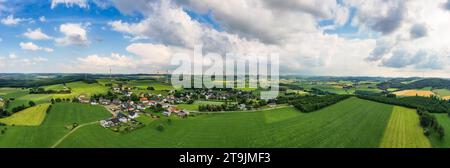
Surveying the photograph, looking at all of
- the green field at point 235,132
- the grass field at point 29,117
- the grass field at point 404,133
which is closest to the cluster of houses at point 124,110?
the green field at point 235,132

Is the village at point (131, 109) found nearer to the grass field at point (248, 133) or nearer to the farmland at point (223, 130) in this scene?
the farmland at point (223, 130)

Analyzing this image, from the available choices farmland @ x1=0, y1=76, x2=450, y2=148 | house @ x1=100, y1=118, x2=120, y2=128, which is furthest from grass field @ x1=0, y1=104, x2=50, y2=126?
house @ x1=100, y1=118, x2=120, y2=128

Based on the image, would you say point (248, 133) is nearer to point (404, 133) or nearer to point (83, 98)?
point (404, 133)

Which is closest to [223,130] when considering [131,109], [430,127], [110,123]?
[110,123]

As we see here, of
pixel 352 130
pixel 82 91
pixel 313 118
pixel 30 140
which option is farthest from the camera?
pixel 82 91

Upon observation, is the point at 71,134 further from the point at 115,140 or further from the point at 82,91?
the point at 82,91
